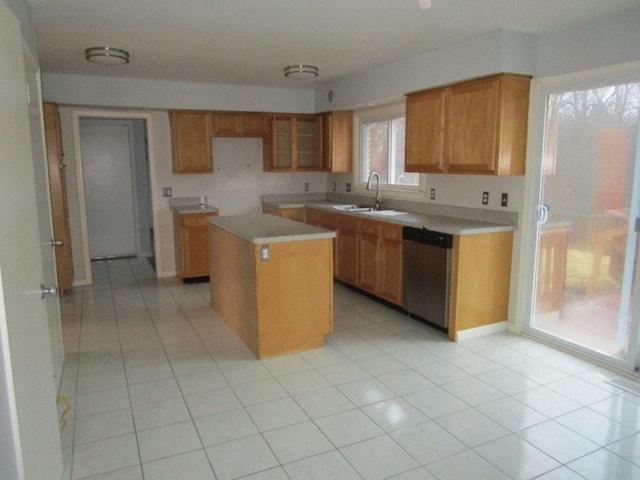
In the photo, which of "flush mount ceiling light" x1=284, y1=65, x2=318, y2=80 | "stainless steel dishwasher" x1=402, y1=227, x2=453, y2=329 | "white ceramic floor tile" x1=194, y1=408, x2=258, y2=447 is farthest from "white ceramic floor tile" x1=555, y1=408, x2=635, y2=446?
"flush mount ceiling light" x1=284, y1=65, x2=318, y2=80

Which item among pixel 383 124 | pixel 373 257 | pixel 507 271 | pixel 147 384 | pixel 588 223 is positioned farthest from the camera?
pixel 383 124

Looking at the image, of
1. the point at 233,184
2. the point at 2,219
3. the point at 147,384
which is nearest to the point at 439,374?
the point at 147,384

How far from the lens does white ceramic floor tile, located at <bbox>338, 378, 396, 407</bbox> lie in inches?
113

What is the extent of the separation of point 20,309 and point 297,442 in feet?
4.85

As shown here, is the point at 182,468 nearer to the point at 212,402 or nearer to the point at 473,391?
the point at 212,402

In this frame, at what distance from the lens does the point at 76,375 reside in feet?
10.6

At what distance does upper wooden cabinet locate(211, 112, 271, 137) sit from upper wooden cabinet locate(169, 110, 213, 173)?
0.13 m

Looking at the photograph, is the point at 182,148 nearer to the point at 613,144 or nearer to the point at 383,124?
the point at 383,124

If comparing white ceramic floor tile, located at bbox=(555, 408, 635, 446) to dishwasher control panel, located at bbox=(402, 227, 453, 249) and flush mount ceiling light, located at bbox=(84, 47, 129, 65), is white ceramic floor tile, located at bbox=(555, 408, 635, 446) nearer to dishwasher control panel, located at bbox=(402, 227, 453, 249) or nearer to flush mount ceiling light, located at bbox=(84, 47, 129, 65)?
dishwasher control panel, located at bbox=(402, 227, 453, 249)

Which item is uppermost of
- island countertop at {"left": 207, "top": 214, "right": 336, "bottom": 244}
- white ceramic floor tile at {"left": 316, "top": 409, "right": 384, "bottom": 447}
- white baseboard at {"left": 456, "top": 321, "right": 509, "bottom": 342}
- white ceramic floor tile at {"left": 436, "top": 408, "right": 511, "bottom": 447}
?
island countertop at {"left": 207, "top": 214, "right": 336, "bottom": 244}

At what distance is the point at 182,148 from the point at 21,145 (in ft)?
12.9

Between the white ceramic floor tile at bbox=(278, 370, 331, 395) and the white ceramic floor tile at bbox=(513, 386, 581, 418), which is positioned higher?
the white ceramic floor tile at bbox=(513, 386, 581, 418)

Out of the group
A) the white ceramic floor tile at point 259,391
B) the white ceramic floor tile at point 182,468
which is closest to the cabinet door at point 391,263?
the white ceramic floor tile at point 259,391

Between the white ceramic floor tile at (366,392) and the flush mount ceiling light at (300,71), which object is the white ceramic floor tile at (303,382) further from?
the flush mount ceiling light at (300,71)
